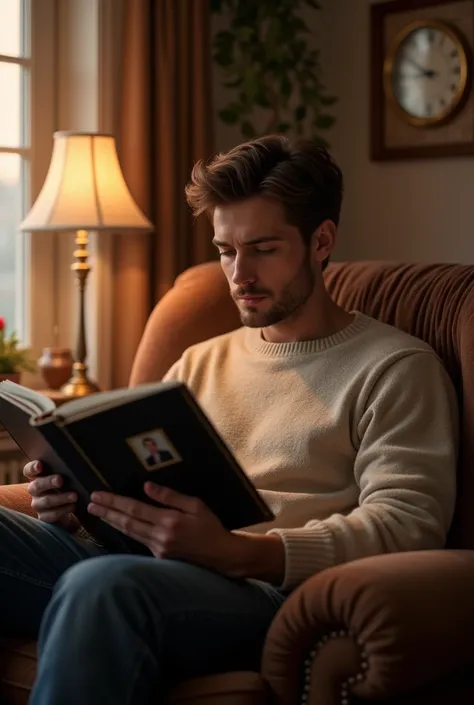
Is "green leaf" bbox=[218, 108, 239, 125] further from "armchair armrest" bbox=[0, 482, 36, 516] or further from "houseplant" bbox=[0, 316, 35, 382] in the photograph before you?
"armchair armrest" bbox=[0, 482, 36, 516]

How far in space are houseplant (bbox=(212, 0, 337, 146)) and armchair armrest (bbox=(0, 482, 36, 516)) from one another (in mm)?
1618

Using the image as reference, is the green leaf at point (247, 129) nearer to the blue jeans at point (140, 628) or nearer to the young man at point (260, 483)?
the young man at point (260, 483)

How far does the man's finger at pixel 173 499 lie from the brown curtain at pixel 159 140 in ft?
4.92

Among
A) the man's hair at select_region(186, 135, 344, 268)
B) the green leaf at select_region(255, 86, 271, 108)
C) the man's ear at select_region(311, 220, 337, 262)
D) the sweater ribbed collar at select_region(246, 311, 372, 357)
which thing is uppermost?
the green leaf at select_region(255, 86, 271, 108)

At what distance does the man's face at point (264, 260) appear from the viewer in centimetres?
195

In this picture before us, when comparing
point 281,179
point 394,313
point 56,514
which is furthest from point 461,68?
point 56,514

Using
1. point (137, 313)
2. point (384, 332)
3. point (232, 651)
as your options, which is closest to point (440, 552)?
point (232, 651)

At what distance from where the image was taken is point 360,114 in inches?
143

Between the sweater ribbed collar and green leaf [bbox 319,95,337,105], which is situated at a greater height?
green leaf [bbox 319,95,337,105]

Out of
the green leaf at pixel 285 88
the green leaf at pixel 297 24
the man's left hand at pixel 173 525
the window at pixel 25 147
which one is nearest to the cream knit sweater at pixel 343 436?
the man's left hand at pixel 173 525

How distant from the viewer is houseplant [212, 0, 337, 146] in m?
3.36

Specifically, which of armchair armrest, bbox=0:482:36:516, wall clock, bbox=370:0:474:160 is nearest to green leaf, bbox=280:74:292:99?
wall clock, bbox=370:0:474:160

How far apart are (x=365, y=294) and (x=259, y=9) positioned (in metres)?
1.54

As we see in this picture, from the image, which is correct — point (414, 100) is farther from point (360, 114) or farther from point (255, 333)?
point (255, 333)
